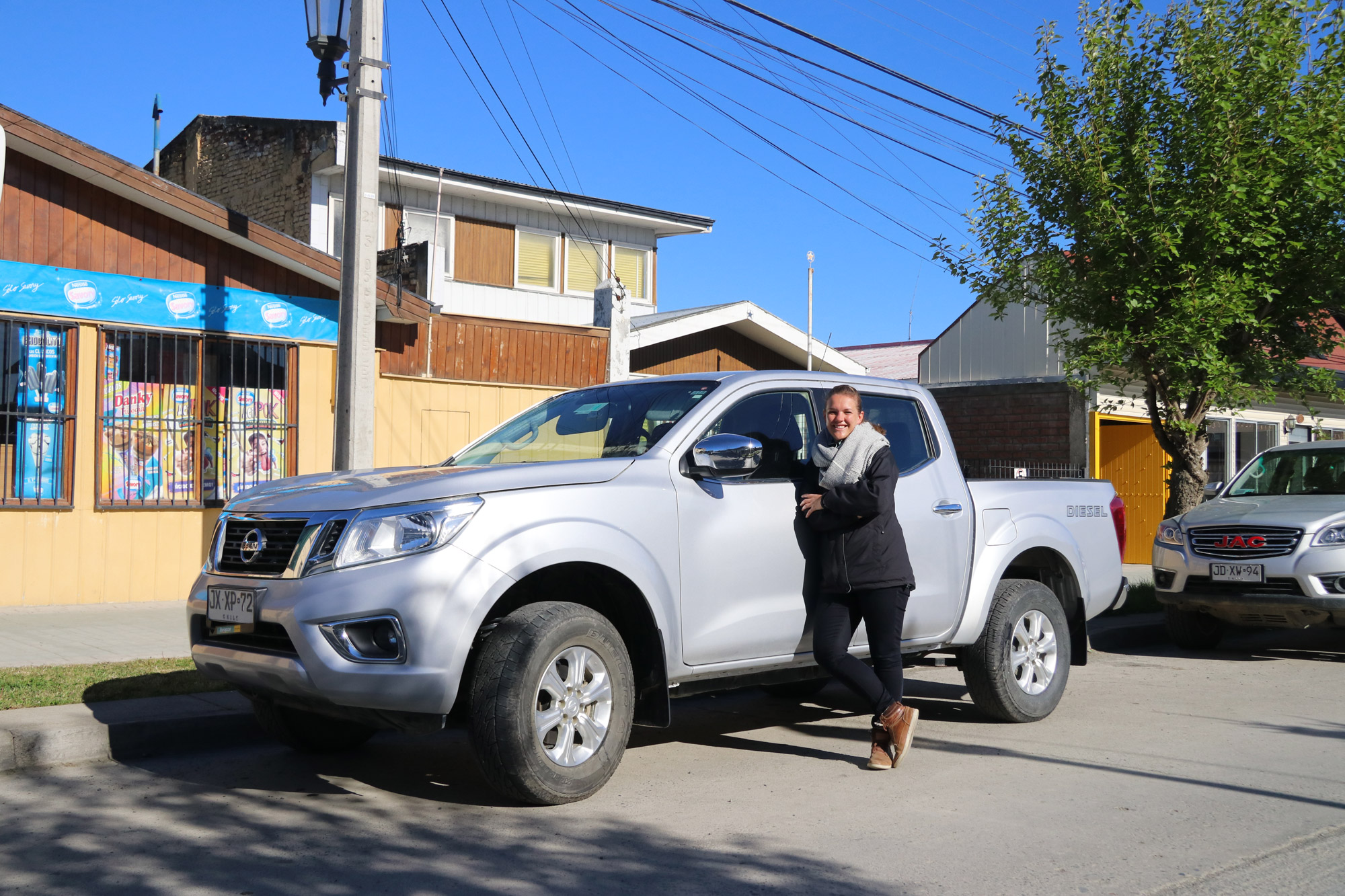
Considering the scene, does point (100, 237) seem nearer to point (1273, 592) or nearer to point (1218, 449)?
point (1273, 592)

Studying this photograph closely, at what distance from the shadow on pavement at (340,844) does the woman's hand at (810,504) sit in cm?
158

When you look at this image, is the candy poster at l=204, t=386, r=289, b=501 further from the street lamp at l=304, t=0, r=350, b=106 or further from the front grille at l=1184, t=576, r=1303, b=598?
the front grille at l=1184, t=576, r=1303, b=598

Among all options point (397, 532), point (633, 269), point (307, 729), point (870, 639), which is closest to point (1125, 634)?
point (870, 639)

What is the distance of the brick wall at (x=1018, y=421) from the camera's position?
18.0 meters

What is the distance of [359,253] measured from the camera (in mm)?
8867

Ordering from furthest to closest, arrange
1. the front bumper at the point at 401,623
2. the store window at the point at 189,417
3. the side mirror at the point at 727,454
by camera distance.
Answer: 1. the store window at the point at 189,417
2. the side mirror at the point at 727,454
3. the front bumper at the point at 401,623

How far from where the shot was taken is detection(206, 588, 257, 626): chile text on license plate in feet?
15.7

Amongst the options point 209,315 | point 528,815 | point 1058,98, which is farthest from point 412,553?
point 1058,98

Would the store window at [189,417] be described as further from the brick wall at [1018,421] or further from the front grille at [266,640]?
the brick wall at [1018,421]

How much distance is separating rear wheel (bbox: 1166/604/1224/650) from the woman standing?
5.51 metres

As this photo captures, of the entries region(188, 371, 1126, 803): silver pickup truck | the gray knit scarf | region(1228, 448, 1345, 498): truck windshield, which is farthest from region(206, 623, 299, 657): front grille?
region(1228, 448, 1345, 498): truck windshield

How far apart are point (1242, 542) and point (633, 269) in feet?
49.1

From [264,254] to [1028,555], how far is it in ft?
25.6

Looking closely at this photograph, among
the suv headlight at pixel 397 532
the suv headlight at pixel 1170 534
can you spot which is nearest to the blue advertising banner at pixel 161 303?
the suv headlight at pixel 397 532
